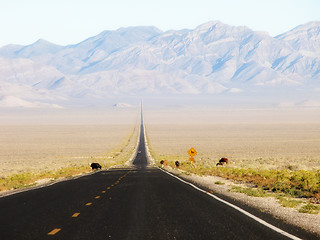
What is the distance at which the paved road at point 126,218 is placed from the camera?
10.6 meters

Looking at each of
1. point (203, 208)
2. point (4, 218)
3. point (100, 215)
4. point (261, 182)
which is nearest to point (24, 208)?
point (4, 218)

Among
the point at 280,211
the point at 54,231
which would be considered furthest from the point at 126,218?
the point at 280,211

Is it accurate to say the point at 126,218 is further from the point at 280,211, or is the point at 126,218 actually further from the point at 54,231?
the point at 280,211

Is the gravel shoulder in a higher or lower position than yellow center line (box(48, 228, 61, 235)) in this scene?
lower

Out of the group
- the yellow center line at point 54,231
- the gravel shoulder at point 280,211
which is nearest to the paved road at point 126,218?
the yellow center line at point 54,231

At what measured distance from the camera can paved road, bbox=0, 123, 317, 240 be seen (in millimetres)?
10625

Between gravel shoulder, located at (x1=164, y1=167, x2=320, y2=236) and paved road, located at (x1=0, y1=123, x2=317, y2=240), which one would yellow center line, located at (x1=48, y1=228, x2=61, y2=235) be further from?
gravel shoulder, located at (x1=164, y1=167, x2=320, y2=236)

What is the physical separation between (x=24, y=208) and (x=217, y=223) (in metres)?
6.16

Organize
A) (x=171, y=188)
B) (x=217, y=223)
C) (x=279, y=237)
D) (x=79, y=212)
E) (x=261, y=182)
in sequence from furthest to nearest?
1. (x=261, y=182)
2. (x=171, y=188)
3. (x=79, y=212)
4. (x=217, y=223)
5. (x=279, y=237)

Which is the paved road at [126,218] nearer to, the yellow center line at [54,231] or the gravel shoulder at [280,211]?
the yellow center line at [54,231]

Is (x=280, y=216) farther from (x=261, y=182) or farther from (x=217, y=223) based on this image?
(x=261, y=182)

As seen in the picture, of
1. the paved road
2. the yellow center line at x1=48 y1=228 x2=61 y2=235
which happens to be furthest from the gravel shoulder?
the yellow center line at x1=48 y1=228 x2=61 y2=235

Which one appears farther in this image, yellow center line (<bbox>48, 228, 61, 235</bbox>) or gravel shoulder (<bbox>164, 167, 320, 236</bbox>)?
gravel shoulder (<bbox>164, 167, 320, 236</bbox>)

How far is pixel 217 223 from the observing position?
1202 cm
